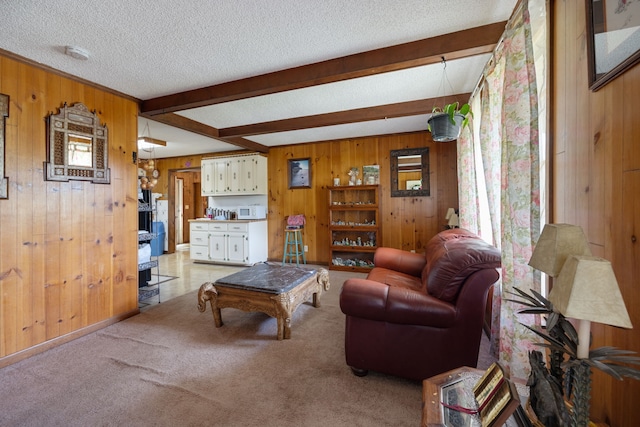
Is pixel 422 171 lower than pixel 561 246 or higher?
higher

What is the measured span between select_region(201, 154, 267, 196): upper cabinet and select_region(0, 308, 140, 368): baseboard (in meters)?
3.21

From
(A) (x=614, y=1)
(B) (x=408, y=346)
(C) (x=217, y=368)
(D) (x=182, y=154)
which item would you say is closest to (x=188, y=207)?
(D) (x=182, y=154)

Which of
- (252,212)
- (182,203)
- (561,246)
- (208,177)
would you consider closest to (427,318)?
(561,246)

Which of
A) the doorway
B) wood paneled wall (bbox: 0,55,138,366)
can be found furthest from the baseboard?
the doorway

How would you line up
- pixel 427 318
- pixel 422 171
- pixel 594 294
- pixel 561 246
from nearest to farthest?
pixel 594 294
pixel 561 246
pixel 427 318
pixel 422 171

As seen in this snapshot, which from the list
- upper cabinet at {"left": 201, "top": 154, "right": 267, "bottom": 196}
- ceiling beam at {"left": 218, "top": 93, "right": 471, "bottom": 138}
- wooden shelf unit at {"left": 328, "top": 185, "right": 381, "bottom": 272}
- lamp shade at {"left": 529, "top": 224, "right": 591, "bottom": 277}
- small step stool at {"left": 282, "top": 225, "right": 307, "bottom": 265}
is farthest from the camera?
upper cabinet at {"left": 201, "top": 154, "right": 267, "bottom": 196}

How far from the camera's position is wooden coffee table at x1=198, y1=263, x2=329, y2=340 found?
93.5 inches

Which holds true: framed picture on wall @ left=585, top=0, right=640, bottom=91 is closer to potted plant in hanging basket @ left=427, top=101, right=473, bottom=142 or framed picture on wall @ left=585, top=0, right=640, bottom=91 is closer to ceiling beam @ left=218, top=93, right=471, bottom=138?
potted plant in hanging basket @ left=427, top=101, right=473, bottom=142

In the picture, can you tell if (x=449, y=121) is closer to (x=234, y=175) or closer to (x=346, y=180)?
(x=346, y=180)

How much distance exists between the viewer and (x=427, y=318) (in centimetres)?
167

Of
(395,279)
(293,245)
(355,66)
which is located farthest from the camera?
(293,245)

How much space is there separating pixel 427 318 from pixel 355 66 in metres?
2.01

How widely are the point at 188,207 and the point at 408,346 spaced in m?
8.20

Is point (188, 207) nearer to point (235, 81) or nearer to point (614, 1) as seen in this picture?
point (235, 81)
